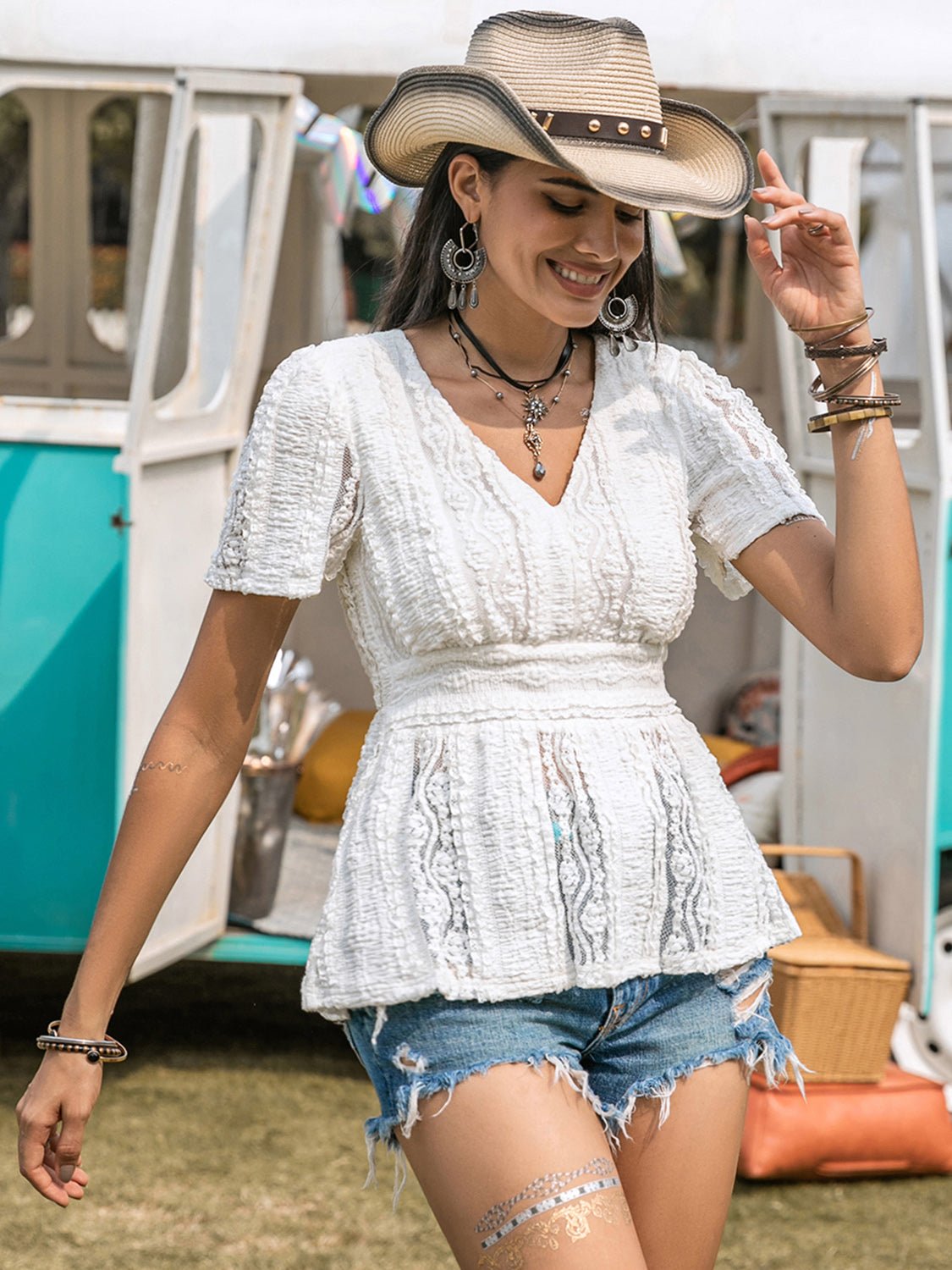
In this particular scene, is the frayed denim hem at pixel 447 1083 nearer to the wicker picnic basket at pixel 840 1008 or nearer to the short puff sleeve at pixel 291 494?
the short puff sleeve at pixel 291 494

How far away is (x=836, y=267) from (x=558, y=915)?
774mm

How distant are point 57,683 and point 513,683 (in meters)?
2.79

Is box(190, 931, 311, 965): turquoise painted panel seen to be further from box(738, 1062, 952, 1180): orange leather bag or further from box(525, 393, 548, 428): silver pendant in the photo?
box(525, 393, 548, 428): silver pendant

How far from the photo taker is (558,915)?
73.4 inches

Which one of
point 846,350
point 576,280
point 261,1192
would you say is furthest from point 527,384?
point 261,1192

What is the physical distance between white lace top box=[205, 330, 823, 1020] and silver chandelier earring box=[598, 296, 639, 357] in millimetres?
184

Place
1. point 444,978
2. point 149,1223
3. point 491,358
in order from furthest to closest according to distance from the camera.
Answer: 1. point 149,1223
2. point 491,358
3. point 444,978

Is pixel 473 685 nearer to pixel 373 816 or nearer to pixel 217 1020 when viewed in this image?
pixel 373 816

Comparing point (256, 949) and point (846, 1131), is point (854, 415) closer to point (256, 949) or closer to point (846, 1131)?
point (846, 1131)

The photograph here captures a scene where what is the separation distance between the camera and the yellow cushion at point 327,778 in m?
6.14

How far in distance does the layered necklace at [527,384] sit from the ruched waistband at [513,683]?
22 cm

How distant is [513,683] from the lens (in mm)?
1924

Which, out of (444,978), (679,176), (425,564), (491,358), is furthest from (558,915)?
(679,176)

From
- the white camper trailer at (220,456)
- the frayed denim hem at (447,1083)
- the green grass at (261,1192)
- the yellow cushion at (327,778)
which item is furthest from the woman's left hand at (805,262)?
the yellow cushion at (327,778)
